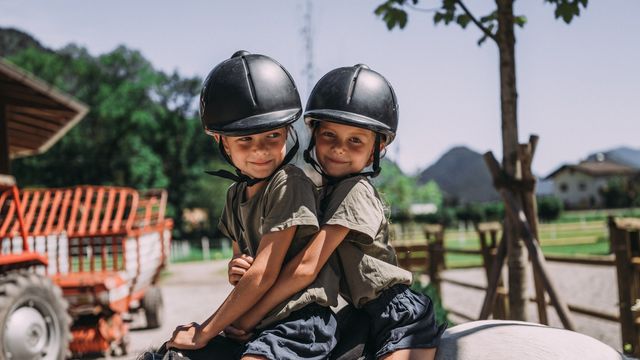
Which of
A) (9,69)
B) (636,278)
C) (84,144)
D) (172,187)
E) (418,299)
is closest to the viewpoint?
(418,299)

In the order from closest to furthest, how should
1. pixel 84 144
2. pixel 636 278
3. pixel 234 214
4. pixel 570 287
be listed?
pixel 234 214
pixel 636 278
pixel 570 287
pixel 84 144

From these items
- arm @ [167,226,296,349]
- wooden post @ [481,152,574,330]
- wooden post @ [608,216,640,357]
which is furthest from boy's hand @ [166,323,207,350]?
wooden post @ [608,216,640,357]

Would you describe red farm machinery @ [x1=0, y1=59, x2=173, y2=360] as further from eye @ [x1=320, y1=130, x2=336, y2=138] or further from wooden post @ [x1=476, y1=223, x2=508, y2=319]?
wooden post @ [x1=476, y1=223, x2=508, y2=319]

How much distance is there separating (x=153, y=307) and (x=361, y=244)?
857 centimetres

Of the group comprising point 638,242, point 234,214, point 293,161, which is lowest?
point 638,242

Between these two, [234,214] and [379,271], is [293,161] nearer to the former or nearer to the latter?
[234,214]

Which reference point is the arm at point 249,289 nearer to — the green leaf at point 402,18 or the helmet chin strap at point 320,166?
the helmet chin strap at point 320,166

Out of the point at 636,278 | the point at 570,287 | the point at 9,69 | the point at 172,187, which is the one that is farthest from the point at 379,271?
→ the point at 172,187

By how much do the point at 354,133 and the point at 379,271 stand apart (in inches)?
18.7

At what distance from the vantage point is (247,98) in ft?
6.06

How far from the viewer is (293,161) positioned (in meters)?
2.12

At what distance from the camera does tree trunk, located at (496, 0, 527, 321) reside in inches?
190

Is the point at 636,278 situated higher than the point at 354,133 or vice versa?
the point at 354,133

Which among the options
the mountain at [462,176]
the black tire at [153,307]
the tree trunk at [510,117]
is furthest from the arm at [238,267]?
the mountain at [462,176]
